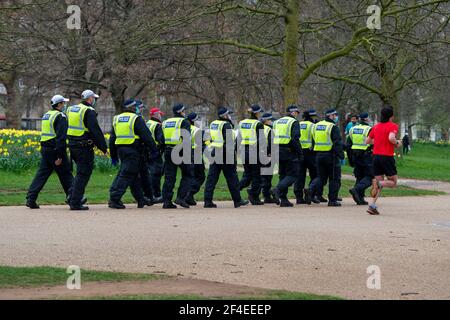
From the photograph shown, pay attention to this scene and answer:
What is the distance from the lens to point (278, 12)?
26.6 meters

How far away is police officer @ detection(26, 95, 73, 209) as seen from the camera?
17.8 meters

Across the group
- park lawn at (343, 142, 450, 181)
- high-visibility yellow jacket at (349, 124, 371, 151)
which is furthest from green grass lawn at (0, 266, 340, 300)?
park lawn at (343, 142, 450, 181)

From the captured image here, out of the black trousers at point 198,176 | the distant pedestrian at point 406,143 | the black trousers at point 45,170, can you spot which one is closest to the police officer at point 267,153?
the black trousers at point 198,176

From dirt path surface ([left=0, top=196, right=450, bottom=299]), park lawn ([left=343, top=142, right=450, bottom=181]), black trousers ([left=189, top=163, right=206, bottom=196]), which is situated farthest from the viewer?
park lawn ([left=343, top=142, right=450, bottom=181])

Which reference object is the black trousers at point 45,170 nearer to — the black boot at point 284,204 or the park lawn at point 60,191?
the park lawn at point 60,191

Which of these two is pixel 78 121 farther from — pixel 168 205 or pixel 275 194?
pixel 275 194

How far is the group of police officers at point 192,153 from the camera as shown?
17812 mm

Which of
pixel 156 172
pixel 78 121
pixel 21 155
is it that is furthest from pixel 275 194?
pixel 21 155

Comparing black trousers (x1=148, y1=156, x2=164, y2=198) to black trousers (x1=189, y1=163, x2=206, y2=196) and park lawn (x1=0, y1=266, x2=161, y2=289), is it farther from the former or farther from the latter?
park lawn (x1=0, y1=266, x2=161, y2=289)

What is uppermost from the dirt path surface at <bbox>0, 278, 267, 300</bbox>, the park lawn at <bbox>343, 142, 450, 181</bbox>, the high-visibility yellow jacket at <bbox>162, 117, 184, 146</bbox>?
the high-visibility yellow jacket at <bbox>162, 117, 184, 146</bbox>

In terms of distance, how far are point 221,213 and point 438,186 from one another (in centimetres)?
1304

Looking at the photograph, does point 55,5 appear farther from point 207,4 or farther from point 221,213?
point 221,213

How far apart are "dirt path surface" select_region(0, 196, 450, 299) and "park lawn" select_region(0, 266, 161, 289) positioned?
0.51m
